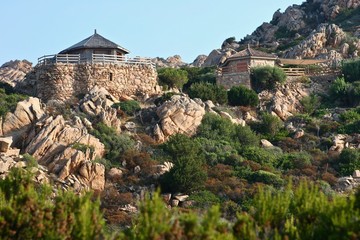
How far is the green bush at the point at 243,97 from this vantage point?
170 ft

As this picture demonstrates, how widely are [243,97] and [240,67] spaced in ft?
21.7

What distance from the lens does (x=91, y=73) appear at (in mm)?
49188

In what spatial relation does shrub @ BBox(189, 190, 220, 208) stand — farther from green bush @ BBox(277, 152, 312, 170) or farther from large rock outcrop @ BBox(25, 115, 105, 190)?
green bush @ BBox(277, 152, 312, 170)

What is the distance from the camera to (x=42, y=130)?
40.2 m

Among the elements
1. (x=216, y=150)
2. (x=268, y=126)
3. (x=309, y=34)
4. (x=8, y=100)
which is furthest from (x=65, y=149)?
(x=309, y=34)

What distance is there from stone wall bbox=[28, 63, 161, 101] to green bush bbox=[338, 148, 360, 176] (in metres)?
13.8

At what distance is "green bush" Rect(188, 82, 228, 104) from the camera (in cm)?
5134

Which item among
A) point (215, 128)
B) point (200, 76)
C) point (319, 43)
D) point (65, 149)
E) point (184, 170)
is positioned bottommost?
point (184, 170)

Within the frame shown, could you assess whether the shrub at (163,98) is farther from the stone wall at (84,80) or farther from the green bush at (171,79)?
the green bush at (171,79)

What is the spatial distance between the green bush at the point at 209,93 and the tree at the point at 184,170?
31.5ft

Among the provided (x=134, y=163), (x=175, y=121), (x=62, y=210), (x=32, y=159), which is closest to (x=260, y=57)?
(x=175, y=121)

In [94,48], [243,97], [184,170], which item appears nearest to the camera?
[184,170]

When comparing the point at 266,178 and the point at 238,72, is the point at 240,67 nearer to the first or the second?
the point at 238,72

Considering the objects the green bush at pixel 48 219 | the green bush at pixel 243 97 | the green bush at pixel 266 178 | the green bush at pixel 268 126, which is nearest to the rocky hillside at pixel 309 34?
the green bush at pixel 243 97
